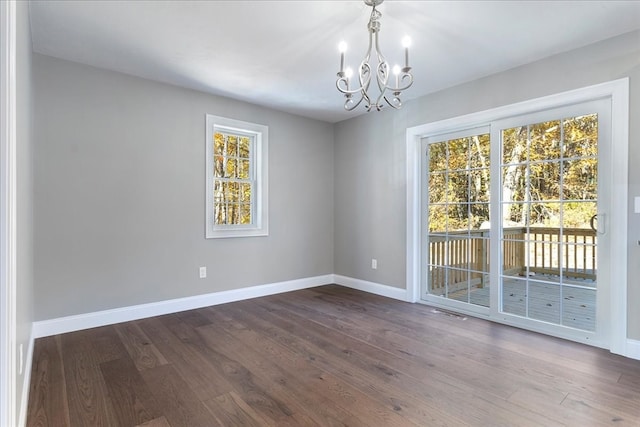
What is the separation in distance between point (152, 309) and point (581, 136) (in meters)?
4.45

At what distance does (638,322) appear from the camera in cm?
258

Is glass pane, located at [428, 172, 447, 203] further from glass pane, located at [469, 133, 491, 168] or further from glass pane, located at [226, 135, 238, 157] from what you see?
glass pane, located at [226, 135, 238, 157]

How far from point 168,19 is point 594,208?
3.74 metres

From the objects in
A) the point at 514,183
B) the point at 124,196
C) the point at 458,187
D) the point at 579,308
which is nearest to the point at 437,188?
the point at 458,187

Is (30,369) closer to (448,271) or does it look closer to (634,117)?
(448,271)

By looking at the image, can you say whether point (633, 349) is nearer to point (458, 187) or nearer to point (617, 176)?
point (617, 176)

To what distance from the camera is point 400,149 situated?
169 inches

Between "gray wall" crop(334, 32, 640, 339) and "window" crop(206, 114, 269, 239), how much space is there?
128 cm

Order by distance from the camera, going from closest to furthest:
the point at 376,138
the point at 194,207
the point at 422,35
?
the point at 422,35 → the point at 194,207 → the point at 376,138

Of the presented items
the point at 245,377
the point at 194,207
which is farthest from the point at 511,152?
the point at 194,207

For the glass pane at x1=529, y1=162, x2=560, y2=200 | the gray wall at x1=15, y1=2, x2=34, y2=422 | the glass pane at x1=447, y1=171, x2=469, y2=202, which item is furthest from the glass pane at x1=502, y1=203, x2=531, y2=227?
the gray wall at x1=15, y1=2, x2=34, y2=422

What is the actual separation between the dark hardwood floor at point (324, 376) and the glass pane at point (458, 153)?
170cm

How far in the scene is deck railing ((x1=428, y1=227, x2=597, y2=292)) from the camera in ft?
9.79

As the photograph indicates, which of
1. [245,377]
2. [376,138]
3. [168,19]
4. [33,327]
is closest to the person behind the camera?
[245,377]
